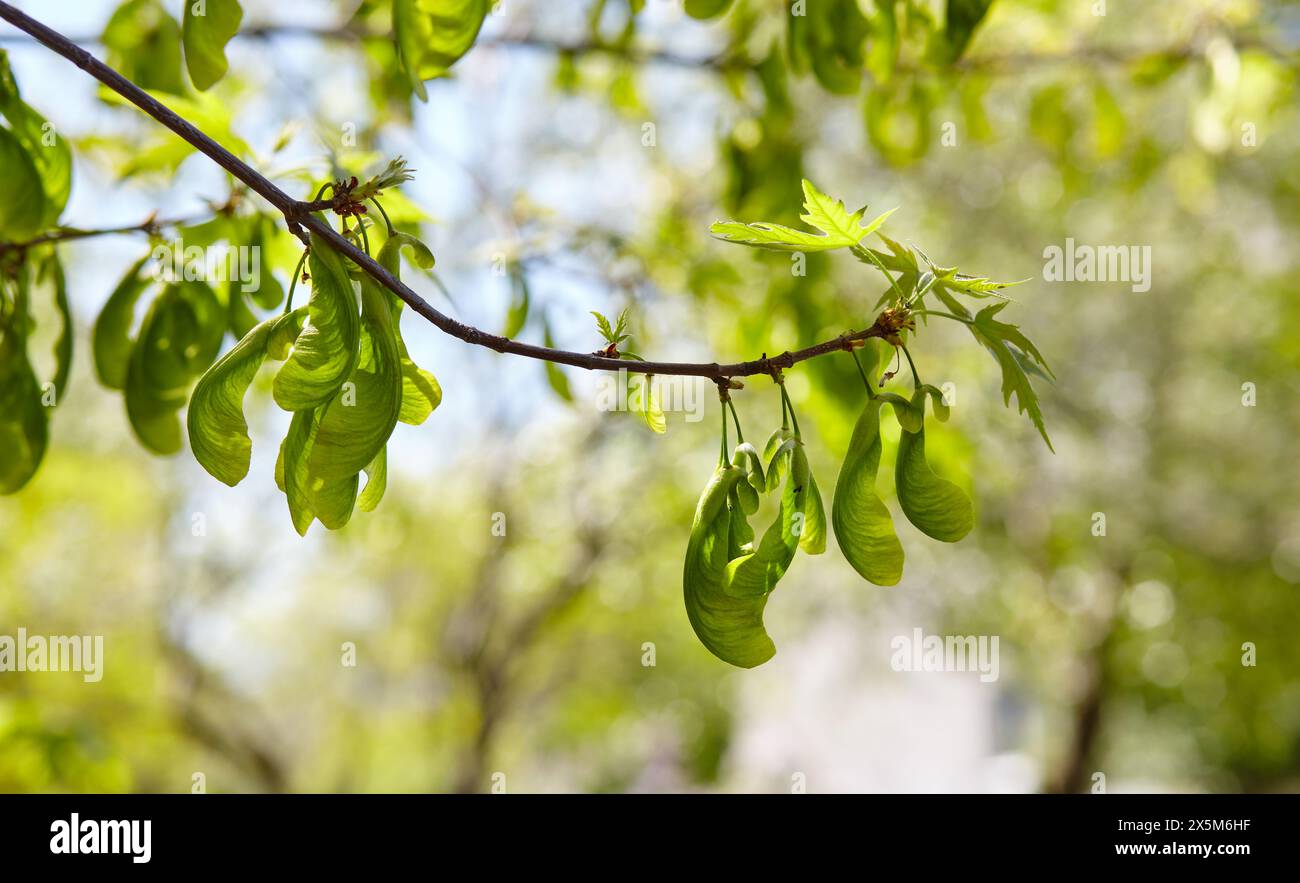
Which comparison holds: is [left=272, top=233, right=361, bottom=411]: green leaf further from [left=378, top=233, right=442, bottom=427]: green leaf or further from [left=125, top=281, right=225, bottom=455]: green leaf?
[left=125, top=281, right=225, bottom=455]: green leaf

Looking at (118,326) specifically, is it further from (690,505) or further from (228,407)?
(690,505)

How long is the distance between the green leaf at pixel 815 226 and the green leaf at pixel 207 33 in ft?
1.70

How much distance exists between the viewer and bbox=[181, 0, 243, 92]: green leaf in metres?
0.92

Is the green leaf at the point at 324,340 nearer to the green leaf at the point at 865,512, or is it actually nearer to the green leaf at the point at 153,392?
the green leaf at the point at 865,512

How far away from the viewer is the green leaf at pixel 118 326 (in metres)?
1.18

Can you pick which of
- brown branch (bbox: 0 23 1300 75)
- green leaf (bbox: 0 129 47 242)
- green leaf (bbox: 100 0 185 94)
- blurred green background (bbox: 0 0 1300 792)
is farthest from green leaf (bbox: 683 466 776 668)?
blurred green background (bbox: 0 0 1300 792)

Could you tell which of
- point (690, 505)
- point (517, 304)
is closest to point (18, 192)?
point (517, 304)

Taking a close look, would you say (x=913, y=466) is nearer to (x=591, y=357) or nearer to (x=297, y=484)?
(x=591, y=357)

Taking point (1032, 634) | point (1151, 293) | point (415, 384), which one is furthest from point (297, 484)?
point (1032, 634)

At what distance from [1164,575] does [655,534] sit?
4972 millimetres

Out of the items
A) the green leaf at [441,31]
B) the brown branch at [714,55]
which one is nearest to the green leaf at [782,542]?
the green leaf at [441,31]

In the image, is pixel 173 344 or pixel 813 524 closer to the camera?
pixel 813 524

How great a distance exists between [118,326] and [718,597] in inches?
33.4

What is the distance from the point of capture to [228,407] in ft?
2.34
